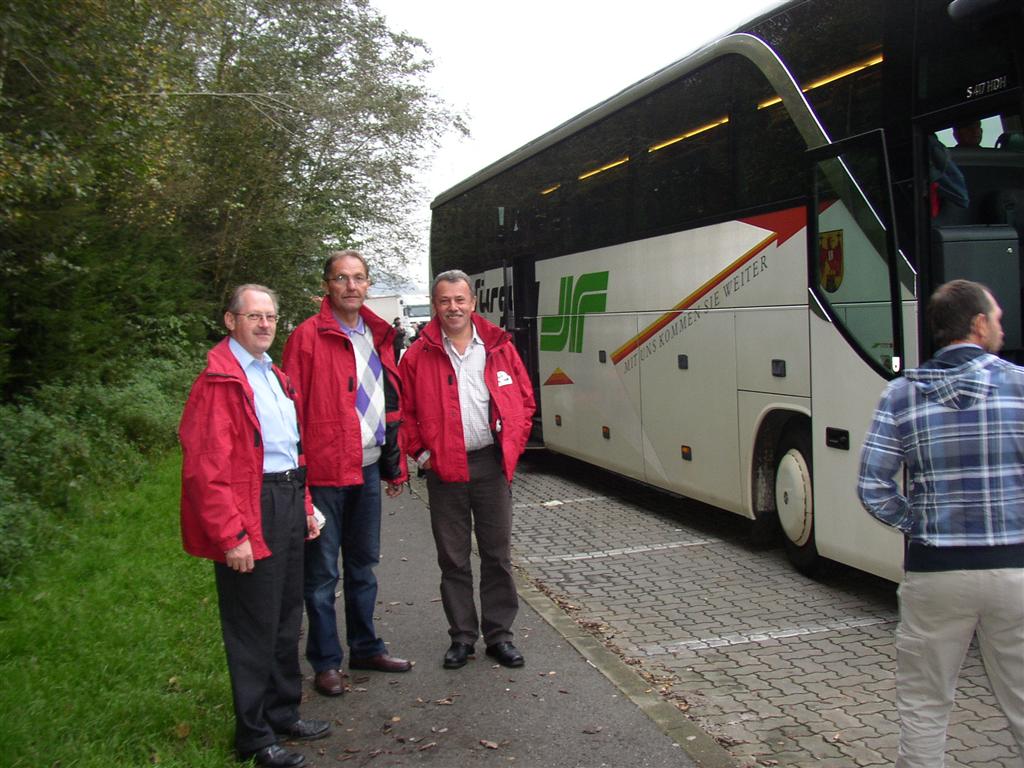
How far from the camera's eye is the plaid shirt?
322 cm

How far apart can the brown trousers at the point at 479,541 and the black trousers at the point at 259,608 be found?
125 centimetres

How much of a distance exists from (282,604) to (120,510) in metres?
5.68

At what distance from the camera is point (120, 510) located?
374 inches

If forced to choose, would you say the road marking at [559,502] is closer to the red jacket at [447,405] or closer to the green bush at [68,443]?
the green bush at [68,443]

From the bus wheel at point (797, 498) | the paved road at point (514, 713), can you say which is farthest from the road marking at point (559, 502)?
the paved road at point (514, 713)

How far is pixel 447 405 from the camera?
539 centimetres

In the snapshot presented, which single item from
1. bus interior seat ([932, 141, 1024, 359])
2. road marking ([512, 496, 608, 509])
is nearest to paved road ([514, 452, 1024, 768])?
road marking ([512, 496, 608, 509])

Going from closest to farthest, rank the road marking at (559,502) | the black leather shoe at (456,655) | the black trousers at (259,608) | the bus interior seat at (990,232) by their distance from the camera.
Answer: the black trousers at (259,608)
the black leather shoe at (456,655)
the bus interior seat at (990,232)
the road marking at (559,502)

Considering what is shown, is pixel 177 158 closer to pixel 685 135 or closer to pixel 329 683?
pixel 685 135

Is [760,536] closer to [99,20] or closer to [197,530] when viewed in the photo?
[197,530]

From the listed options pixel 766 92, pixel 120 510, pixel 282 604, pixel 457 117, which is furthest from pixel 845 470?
pixel 457 117

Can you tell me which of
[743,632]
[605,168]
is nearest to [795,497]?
[743,632]

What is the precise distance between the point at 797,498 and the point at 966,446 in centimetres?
429

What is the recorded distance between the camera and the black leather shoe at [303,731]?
15.0 ft
